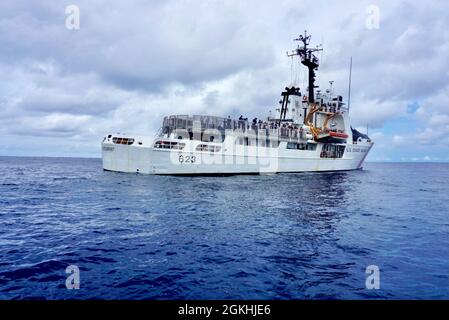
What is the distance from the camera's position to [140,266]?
11.7 m

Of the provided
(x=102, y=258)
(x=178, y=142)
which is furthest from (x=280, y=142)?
(x=102, y=258)

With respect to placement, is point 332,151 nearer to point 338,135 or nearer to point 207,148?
point 338,135

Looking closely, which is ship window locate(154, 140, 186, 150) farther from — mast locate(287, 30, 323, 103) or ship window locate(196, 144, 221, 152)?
mast locate(287, 30, 323, 103)

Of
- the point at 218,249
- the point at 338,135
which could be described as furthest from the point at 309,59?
the point at 218,249

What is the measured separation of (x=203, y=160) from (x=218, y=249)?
116 ft

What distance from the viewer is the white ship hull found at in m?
47.3

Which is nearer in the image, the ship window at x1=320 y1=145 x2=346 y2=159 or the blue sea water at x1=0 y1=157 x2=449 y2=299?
the blue sea water at x1=0 y1=157 x2=449 y2=299

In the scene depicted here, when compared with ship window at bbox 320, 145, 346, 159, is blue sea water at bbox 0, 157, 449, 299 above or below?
below

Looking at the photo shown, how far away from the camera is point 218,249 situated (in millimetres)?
13906

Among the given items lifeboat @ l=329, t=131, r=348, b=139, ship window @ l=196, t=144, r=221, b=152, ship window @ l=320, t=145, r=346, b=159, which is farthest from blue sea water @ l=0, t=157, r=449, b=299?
ship window @ l=320, t=145, r=346, b=159

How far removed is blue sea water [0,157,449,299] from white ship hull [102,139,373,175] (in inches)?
831
